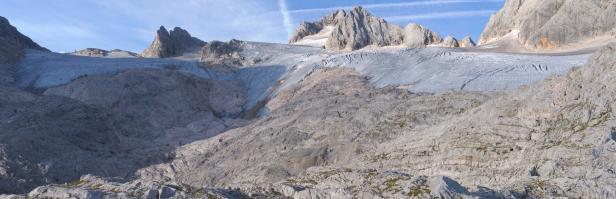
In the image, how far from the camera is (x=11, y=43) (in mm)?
92438

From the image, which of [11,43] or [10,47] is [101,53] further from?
[10,47]

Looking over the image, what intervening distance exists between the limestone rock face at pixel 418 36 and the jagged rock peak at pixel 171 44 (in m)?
30.4

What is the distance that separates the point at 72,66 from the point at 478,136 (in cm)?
5775

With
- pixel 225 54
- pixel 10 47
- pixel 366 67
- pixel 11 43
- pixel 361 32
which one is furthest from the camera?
pixel 361 32

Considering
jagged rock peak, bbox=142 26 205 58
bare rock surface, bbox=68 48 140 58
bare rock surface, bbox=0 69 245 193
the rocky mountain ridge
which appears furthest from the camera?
bare rock surface, bbox=68 48 140 58

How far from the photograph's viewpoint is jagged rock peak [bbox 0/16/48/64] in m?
87.6

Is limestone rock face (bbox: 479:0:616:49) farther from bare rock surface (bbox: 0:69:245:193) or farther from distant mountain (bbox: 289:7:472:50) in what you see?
bare rock surface (bbox: 0:69:245:193)

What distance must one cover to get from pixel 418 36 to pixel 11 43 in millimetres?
53034

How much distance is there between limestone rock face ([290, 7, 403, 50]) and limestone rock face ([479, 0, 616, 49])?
23.3 meters

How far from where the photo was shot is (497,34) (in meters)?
92.4

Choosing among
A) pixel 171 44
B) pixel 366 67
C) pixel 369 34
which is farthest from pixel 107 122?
pixel 369 34

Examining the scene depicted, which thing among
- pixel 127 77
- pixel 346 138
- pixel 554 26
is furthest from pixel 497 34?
pixel 346 138

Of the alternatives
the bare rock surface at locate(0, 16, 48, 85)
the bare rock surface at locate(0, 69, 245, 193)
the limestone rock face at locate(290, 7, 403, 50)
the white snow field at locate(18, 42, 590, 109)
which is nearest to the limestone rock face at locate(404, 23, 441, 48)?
the limestone rock face at locate(290, 7, 403, 50)

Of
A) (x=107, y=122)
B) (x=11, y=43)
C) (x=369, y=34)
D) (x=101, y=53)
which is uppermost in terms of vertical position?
(x=369, y=34)
